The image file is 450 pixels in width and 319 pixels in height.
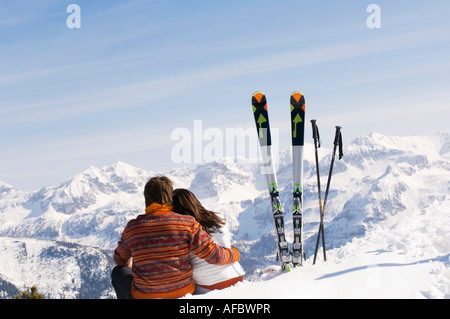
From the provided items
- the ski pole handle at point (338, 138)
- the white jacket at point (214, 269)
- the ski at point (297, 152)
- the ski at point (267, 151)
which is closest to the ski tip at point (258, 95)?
the ski at point (267, 151)

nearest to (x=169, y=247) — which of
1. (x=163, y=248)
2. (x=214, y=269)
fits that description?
(x=163, y=248)

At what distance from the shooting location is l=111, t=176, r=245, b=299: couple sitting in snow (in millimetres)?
5379

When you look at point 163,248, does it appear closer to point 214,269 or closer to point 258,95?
point 214,269

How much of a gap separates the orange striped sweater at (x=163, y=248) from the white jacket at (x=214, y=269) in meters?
0.21

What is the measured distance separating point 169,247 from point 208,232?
2.12 ft

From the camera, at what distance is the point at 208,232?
19.1ft

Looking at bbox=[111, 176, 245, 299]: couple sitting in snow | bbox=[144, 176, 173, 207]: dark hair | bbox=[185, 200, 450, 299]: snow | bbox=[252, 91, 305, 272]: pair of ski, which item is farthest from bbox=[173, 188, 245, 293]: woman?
bbox=[252, 91, 305, 272]: pair of ski

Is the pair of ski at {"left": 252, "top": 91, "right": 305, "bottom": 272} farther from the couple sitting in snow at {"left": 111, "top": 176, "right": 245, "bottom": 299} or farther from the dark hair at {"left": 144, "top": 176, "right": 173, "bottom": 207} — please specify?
the dark hair at {"left": 144, "top": 176, "right": 173, "bottom": 207}

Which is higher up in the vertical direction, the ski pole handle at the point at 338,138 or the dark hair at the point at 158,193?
the ski pole handle at the point at 338,138

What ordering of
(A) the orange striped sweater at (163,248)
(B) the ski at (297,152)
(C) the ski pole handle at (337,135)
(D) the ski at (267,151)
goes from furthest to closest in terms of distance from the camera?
(D) the ski at (267,151) < (B) the ski at (297,152) < (C) the ski pole handle at (337,135) < (A) the orange striped sweater at (163,248)

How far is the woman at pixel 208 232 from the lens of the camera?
5770 millimetres

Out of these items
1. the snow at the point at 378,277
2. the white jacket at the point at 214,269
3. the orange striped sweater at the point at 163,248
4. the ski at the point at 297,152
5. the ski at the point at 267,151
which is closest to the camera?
the snow at the point at 378,277

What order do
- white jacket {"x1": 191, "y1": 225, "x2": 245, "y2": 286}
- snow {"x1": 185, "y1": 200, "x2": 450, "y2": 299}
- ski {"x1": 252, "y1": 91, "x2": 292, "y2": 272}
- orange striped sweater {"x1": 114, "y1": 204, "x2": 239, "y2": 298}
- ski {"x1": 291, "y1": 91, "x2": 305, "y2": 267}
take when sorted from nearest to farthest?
1. snow {"x1": 185, "y1": 200, "x2": 450, "y2": 299}
2. orange striped sweater {"x1": 114, "y1": 204, "x2": 239, "y2": 298}
3. white jacket {"x1": 191, "y1": 225, "x2": 245, "y2": 286}
4. ski {"x1": 291, "y1": 91, "x2": 305, "y2": 267}
5. ski {"x1": 252, "y1": 91, "x2": 292, "y2": 272}

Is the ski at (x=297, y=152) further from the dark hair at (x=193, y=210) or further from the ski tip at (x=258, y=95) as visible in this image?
the dark hair at (x=193, y=210)
